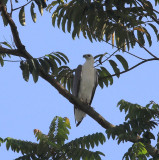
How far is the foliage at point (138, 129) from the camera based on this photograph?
5.01 meters

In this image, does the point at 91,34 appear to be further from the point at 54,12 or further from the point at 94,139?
the point at 94,139

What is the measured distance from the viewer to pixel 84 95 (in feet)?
32.2

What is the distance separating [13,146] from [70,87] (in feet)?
5.86

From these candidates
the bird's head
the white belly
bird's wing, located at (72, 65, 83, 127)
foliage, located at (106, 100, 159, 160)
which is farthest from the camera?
the bird's head

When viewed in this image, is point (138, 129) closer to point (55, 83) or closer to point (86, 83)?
point (55, 83)

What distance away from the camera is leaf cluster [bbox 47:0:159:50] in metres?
6.20

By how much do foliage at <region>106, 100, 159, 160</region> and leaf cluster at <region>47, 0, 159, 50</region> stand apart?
1043 mm

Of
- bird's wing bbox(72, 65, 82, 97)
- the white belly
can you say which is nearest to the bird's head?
the white belly

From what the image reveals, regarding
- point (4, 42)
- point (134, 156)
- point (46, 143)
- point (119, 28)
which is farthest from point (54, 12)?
point (134, 156)

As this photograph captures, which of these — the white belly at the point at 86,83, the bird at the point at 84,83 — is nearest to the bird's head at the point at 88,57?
the bird at the point at 84,83

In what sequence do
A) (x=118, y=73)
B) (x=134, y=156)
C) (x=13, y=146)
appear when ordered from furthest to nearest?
(x=118, y=73) → (x=13, y=146) → (x=134, y=156)

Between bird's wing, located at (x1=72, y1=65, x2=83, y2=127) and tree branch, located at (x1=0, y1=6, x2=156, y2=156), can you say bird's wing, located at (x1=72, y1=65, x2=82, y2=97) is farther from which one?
tree branch, located at (x1=0, y1=6, x2=156, y2=156)

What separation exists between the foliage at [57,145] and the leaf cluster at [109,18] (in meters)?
1.44

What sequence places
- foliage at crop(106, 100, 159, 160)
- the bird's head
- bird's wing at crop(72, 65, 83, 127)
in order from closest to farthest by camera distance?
foliage at crop(106, 100, 159, 160)
bird's wing at crop(72, 65, 83, 127)
the bird's head
